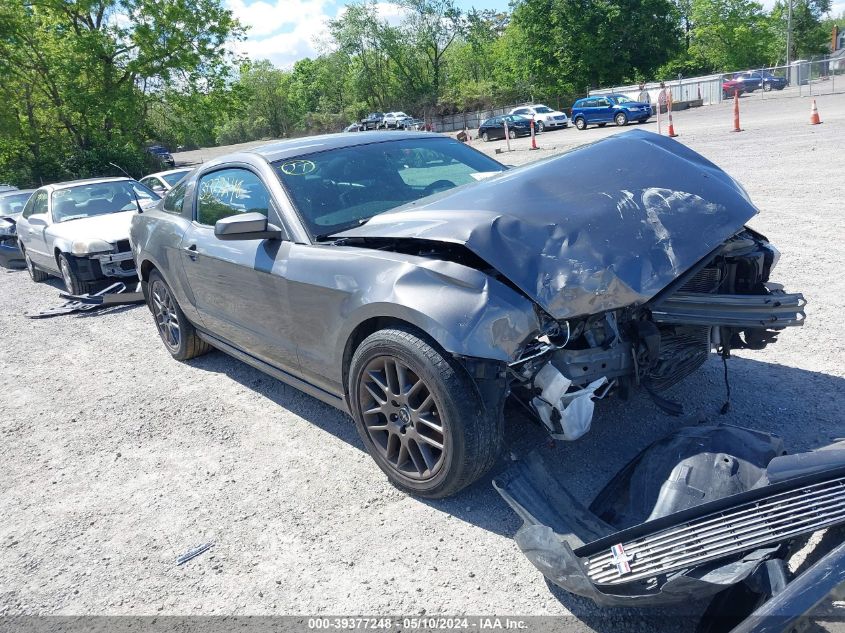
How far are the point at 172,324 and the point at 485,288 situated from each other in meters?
3.80

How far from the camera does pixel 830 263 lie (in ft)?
19.1

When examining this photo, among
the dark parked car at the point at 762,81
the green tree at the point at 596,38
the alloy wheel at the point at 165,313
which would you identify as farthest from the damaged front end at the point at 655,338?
the green tree at the point at 596,38

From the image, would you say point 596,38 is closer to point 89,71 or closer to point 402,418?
point 89,71

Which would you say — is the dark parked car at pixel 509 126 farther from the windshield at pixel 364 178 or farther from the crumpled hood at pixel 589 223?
the crumpled hood at pixel 589 223

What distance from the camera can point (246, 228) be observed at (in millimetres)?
3602

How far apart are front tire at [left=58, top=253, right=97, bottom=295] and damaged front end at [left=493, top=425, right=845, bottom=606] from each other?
7.60m

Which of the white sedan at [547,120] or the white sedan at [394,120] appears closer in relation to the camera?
the white sedan at [547,120]

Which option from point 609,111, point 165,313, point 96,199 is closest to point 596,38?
point 609,111

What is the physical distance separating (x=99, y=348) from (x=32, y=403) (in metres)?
1.37

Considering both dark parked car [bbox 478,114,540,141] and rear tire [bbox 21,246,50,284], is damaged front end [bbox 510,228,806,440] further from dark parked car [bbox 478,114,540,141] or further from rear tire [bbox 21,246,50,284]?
dark parked car [bbox 478,114,540,141]

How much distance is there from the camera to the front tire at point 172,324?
5.41m

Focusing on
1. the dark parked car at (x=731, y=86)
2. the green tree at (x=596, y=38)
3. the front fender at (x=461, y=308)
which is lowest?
the front fender at (x=461, y=308)

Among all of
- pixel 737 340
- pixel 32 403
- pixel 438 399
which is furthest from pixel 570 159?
pixel 32 403

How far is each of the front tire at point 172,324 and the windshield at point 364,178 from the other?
2010 millimetres
